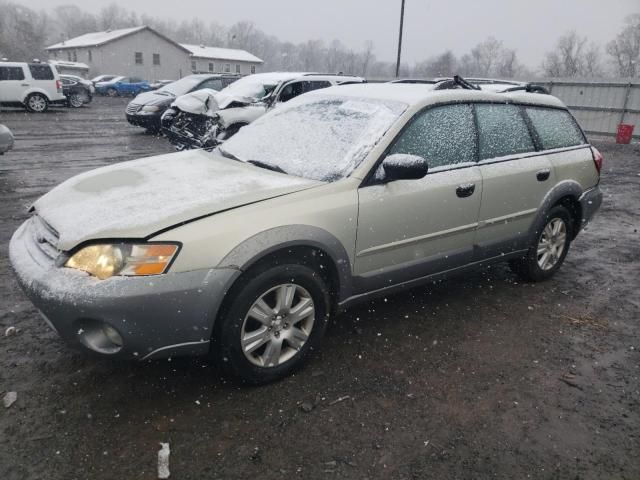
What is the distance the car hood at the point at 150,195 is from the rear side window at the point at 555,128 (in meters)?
2.33

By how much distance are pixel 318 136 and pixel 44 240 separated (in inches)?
71.0

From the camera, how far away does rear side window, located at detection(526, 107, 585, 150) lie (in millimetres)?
4215

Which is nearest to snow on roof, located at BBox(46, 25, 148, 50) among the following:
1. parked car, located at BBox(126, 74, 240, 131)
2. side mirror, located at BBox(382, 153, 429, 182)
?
parked car, located at BBox(126, 74, 240, 131)

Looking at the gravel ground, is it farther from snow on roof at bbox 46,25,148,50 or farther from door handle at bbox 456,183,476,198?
snow on roof at bbox 46,25,148,50

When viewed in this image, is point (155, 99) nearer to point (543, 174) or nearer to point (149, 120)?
point (149, 120)

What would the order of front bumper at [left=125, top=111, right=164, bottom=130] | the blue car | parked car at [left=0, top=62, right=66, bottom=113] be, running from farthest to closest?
1. the blue car
2. parked car at [left=0, top=62, right=66, bottom=113]
3. front bumper at [left=125, top=111, right=164, bottom=130]

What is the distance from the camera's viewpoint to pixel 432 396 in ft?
9.33

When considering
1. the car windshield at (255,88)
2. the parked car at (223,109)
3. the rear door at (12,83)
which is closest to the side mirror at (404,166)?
the parked car at (223,109)

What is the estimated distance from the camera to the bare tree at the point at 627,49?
68.5 meters

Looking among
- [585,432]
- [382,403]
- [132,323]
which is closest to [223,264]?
[132,323]

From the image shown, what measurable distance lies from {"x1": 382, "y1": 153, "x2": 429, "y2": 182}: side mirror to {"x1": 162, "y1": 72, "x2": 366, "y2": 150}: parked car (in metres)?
6.85

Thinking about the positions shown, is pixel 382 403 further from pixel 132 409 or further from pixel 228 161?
pixel 228 161

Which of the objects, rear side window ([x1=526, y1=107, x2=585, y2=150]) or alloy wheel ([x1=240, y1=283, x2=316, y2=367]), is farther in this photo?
rear side window ([x1=526, y1=107, x2=585, y2=150])

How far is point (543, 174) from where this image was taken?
408 centimetres
